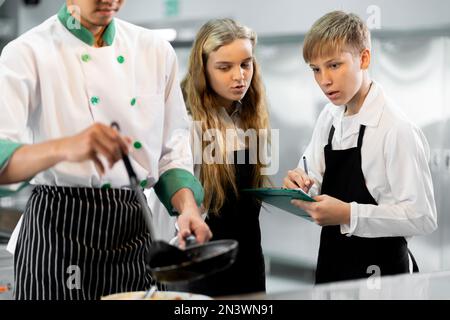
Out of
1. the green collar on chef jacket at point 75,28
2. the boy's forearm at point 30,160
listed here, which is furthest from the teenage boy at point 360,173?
the boy's forearm at point 30,160

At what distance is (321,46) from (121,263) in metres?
0.70

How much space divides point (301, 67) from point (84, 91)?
71.8 inches

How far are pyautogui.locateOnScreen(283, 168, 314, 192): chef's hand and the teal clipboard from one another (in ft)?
0.16

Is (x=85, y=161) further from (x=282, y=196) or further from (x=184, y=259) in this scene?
(x=282, y=196)

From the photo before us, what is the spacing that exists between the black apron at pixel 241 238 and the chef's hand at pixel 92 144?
713 mm

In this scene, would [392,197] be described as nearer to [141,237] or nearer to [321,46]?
[321,46]

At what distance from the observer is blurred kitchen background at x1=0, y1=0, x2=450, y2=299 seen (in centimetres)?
200

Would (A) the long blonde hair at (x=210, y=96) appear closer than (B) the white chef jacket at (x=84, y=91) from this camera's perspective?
No

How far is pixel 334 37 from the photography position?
1640 mm

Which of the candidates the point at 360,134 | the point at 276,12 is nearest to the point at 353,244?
the point at 360,134

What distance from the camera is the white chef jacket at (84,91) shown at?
45.6 inches

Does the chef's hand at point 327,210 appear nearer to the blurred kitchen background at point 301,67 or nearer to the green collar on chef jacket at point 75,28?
the blurred kitchen background at point 301,67

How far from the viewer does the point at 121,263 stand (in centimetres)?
123

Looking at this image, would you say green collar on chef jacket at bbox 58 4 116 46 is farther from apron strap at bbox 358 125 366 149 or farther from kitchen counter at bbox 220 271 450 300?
apron strap at bbox 358 125 366 149
